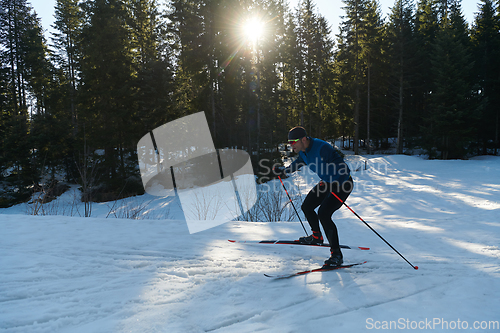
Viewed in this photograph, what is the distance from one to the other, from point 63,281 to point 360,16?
3286 cm

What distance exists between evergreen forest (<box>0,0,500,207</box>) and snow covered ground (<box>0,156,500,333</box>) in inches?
429

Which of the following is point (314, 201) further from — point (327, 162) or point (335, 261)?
point (335, 261)

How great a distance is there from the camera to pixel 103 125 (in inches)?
762

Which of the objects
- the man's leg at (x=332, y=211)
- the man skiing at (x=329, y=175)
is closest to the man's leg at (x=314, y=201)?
the man skiing at (x=329, y=175)

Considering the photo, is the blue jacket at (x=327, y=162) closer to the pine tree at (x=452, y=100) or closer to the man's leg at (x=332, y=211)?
the man's leg at (x=332, y=211)

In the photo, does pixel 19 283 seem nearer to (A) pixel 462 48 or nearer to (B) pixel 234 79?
(B) pixel 234 79

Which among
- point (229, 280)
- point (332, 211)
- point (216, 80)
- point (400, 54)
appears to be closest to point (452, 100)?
point (400, 54)

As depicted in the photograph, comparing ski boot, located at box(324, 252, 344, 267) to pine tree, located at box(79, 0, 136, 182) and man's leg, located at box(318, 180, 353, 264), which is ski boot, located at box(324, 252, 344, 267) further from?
pine tree, located at box(79, 0, 136, 182)

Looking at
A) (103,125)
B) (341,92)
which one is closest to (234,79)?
(103,125)

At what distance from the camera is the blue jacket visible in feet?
11.8

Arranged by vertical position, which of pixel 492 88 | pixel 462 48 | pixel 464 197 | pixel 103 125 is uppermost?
pixel 462 48

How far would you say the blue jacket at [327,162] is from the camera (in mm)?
3611

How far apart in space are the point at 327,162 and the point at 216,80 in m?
18.2

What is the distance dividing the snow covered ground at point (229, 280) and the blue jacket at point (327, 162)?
4.18ft
